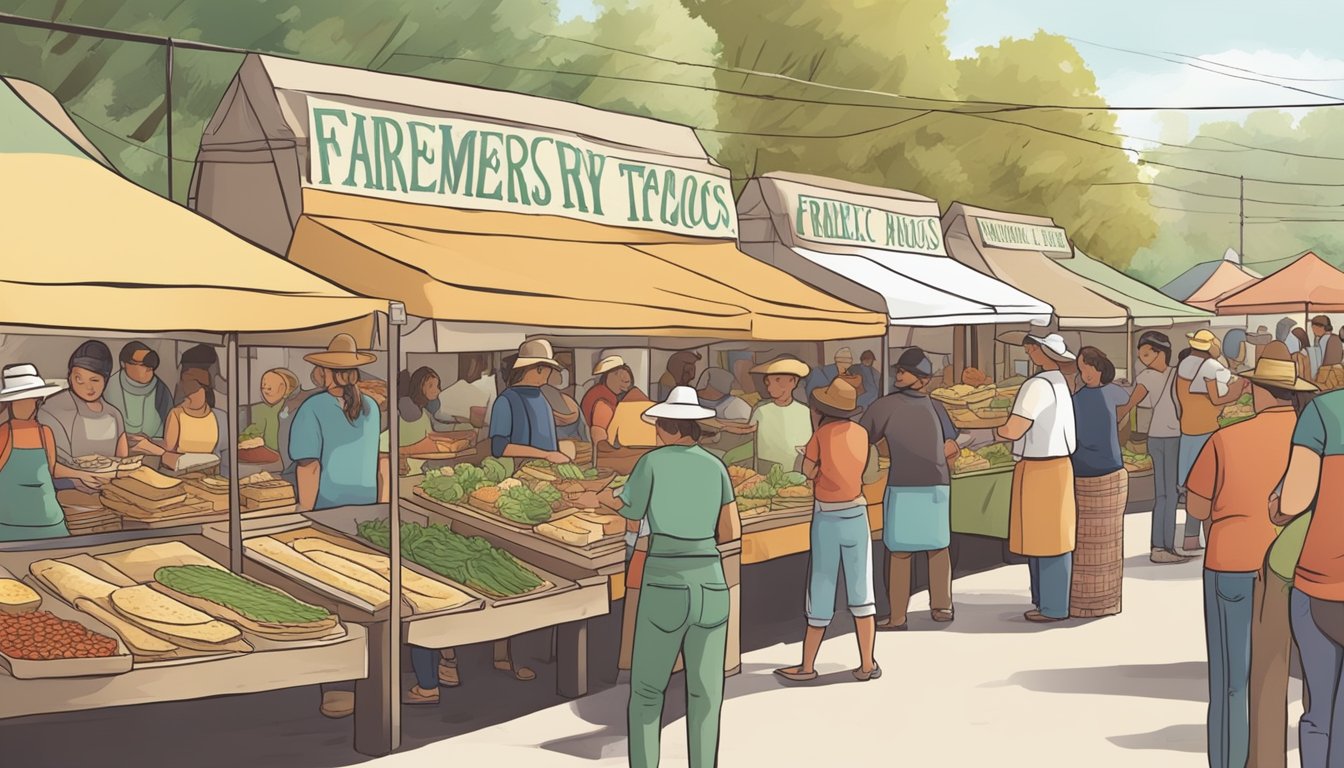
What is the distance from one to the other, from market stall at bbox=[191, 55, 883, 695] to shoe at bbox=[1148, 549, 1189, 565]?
3.83 meters

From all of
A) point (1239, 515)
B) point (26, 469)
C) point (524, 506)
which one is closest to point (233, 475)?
point (26, 469)

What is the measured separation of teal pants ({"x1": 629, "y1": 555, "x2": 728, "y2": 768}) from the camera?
5109mm

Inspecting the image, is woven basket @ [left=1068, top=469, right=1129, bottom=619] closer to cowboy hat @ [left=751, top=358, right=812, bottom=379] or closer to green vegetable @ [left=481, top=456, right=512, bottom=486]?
cowboy hat @ [left=751, top=358, right=812, bottom=379]

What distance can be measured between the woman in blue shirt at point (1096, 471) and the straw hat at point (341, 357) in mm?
5193

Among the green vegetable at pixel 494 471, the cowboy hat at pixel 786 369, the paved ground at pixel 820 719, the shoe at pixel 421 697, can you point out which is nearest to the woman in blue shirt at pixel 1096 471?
the paved ground at pixel 820 719

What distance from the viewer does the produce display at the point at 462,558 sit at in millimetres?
6805

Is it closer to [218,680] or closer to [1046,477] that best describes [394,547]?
[218,680]

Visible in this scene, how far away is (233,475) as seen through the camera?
7211mm

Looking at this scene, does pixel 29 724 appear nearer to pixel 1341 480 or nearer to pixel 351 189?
pixel 351 189

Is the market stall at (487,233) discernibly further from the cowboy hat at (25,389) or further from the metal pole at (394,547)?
the cowboy hat at (25,389)

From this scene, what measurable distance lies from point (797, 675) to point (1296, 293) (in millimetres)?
12669

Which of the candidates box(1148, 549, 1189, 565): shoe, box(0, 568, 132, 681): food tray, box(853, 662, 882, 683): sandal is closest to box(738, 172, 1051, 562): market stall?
box(1148, 549, 1189, 565): shoe

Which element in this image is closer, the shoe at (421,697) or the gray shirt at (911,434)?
the shoe at (421,697)

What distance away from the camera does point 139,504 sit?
295 inches
